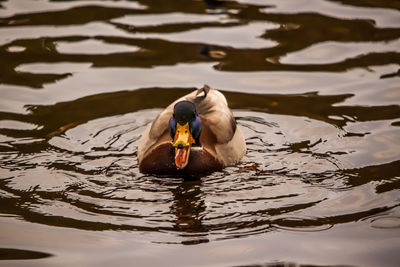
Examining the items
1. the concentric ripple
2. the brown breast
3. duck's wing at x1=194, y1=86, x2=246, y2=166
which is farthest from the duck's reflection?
duck's wing at x1=194, y1=86, x2=246, y2=166

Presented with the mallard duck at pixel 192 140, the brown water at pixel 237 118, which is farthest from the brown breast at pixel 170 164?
the brown water at pixel 237 118

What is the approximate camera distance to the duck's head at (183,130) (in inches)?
300

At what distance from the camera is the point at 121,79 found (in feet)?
33.9

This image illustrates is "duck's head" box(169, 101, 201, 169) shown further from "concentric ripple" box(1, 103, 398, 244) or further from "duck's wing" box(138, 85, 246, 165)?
"duck's wing" box(138, 85, 246, 165)

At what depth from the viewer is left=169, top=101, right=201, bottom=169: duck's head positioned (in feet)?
25.0

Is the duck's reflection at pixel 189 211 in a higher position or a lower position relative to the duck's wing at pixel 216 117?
lower

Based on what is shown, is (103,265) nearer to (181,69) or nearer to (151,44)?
(181,69)

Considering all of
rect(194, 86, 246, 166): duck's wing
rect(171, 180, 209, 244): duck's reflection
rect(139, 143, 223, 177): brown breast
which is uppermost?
rect(194, 86, 246, 166): duck's wing

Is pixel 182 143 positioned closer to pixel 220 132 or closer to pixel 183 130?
pixel 183 130

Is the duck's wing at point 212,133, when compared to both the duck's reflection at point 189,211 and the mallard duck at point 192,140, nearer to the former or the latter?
the mallard duck at point 192,140

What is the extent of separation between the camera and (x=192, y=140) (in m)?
7.72

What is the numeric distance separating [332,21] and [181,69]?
2727 mm

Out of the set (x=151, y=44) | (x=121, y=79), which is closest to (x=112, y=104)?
(x=121, y=79)

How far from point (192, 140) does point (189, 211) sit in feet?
3.25
